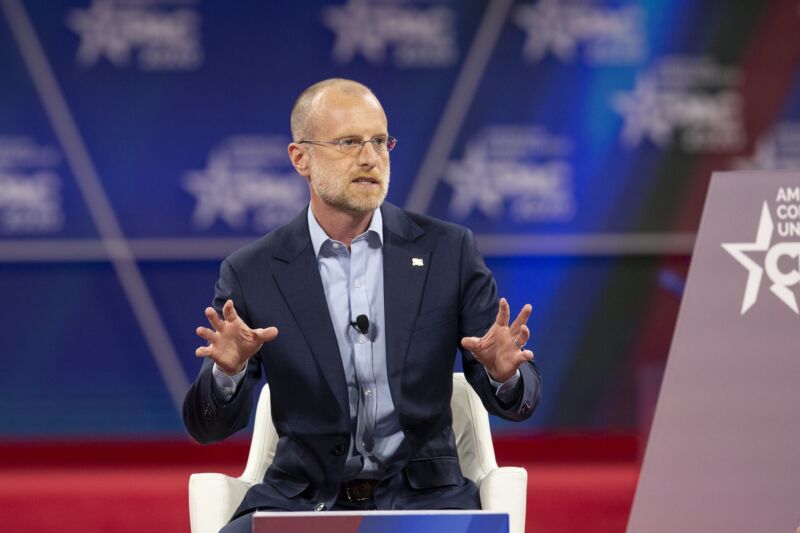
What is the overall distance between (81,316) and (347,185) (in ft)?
9.69

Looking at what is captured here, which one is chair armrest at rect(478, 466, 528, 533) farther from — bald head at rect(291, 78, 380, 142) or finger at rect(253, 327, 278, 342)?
bald head at rect(291, 78, 380, 142)

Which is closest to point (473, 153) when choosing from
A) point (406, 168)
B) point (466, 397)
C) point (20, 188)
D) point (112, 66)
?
point (406, 168)

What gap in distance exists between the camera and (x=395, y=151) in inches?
211

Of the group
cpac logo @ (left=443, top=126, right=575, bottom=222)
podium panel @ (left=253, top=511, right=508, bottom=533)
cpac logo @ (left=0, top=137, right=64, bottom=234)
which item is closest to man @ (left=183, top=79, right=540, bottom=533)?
podium panel @ (left=253, top=511, right=508, bottom=533)

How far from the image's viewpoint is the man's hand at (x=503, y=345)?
255cm

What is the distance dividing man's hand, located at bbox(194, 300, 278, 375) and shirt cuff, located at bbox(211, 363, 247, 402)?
0.24 feet

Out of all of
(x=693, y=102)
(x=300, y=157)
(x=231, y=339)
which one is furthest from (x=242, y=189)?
(x=231, y=339)

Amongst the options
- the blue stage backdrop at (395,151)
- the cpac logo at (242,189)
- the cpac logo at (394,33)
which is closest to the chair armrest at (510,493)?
the blue stage backdrop at (395,151)

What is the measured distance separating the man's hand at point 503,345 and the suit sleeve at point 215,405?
21.5 inches

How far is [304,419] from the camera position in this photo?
9.21 ft

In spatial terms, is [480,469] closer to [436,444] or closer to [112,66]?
[436,444]

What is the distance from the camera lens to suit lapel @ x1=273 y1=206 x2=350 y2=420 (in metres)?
2.78

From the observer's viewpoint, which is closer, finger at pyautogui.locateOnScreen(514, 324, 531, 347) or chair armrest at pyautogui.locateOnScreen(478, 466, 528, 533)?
finger at pyautogui.locateOnScreen(514, 324, 531, 347)

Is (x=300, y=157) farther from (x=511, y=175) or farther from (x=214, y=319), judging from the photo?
(x=511, y=175)
